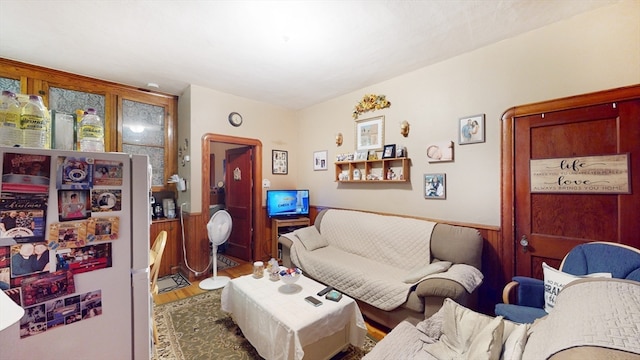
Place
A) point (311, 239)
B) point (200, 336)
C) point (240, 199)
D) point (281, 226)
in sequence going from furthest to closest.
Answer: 1. point (240, 199)
2. point (281, 226)
3. point (311, 239)
4. point (200, 336)

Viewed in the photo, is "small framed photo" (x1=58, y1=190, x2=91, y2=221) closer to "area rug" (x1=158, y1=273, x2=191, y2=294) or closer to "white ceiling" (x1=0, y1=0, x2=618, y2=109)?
"white ceiling" (x1=0, y1=0, x2=618, y2=109)

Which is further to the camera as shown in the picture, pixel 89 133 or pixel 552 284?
pixel 552 284

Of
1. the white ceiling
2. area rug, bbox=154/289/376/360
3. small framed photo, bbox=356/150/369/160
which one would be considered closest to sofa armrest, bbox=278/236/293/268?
area rug, bbox=154/289/376/360

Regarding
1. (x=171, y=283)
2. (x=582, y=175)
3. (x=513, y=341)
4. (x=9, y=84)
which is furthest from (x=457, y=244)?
(x=9, y=84)

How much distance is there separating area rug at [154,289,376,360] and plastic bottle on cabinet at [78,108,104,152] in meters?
1.71

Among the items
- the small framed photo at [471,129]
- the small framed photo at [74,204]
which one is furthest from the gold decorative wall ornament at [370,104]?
the small framed photo at [74,204]

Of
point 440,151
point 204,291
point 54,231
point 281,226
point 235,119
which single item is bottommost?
point 204,291

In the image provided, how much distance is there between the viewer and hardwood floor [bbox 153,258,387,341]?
225cm

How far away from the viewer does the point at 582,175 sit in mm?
1934

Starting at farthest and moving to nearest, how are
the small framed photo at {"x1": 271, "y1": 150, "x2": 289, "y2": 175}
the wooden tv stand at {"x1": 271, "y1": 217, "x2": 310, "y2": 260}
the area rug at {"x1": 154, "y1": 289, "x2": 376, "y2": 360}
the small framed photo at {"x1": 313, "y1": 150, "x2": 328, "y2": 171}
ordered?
the small framed photo at {"x1": 271, "y1": 150, "x2": 289, "y2": 175}
the small framed photo at {"x1": 313, "y1": 150, "x2": 328, "y2": 171}
the wooden tv stand at {"x1": 271, "y1": 217, "x2": 310, "y2": 260}
the area rug at {"x1": 154, "y1": 289, "x2": 376, "y2": 360}

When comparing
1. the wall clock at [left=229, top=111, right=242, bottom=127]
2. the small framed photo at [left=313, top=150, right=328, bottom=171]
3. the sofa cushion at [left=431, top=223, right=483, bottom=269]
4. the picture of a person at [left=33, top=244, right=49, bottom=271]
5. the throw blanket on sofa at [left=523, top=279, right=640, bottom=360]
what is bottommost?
the sofa cushion at [left=431, top=223, right=483, bottom=269]

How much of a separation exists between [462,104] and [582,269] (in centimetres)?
171

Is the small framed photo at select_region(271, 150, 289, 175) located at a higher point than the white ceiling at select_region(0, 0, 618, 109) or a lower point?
lower

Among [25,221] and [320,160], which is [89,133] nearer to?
[25,221]
